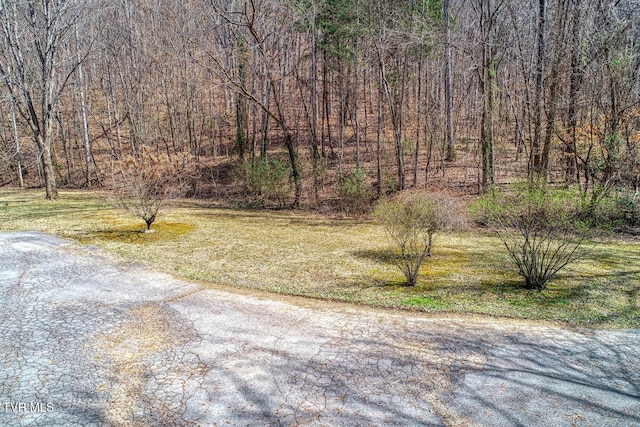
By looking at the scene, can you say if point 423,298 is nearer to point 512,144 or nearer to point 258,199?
point 258,199

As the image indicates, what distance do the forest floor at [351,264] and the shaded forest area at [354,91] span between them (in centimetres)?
167

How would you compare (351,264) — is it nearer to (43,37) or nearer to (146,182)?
(146,182)

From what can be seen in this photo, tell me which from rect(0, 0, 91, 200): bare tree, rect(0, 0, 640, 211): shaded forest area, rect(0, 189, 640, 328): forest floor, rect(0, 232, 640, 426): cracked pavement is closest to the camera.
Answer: rect(0, 232, 640, 426): cracked pavement

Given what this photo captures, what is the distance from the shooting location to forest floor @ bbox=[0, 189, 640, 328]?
269 inches

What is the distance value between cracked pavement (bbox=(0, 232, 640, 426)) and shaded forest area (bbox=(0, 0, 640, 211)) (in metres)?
5.48

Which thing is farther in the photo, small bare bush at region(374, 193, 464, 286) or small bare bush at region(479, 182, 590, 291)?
small bare bush at region(374, 193, 464, 286)

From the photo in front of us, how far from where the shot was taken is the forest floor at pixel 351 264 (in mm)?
6828

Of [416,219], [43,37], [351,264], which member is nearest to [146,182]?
[351,264]

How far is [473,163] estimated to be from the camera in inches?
775

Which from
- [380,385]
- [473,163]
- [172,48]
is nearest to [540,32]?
[473,163]

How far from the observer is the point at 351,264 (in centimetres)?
912

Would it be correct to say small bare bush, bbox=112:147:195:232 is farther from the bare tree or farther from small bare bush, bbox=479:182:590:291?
the bare tree

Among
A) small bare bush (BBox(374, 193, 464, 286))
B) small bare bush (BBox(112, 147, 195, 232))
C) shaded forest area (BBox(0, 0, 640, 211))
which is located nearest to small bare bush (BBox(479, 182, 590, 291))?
small bare bush (BBox(374, 193, 464, 286))

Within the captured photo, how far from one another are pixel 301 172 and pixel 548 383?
563 inches
